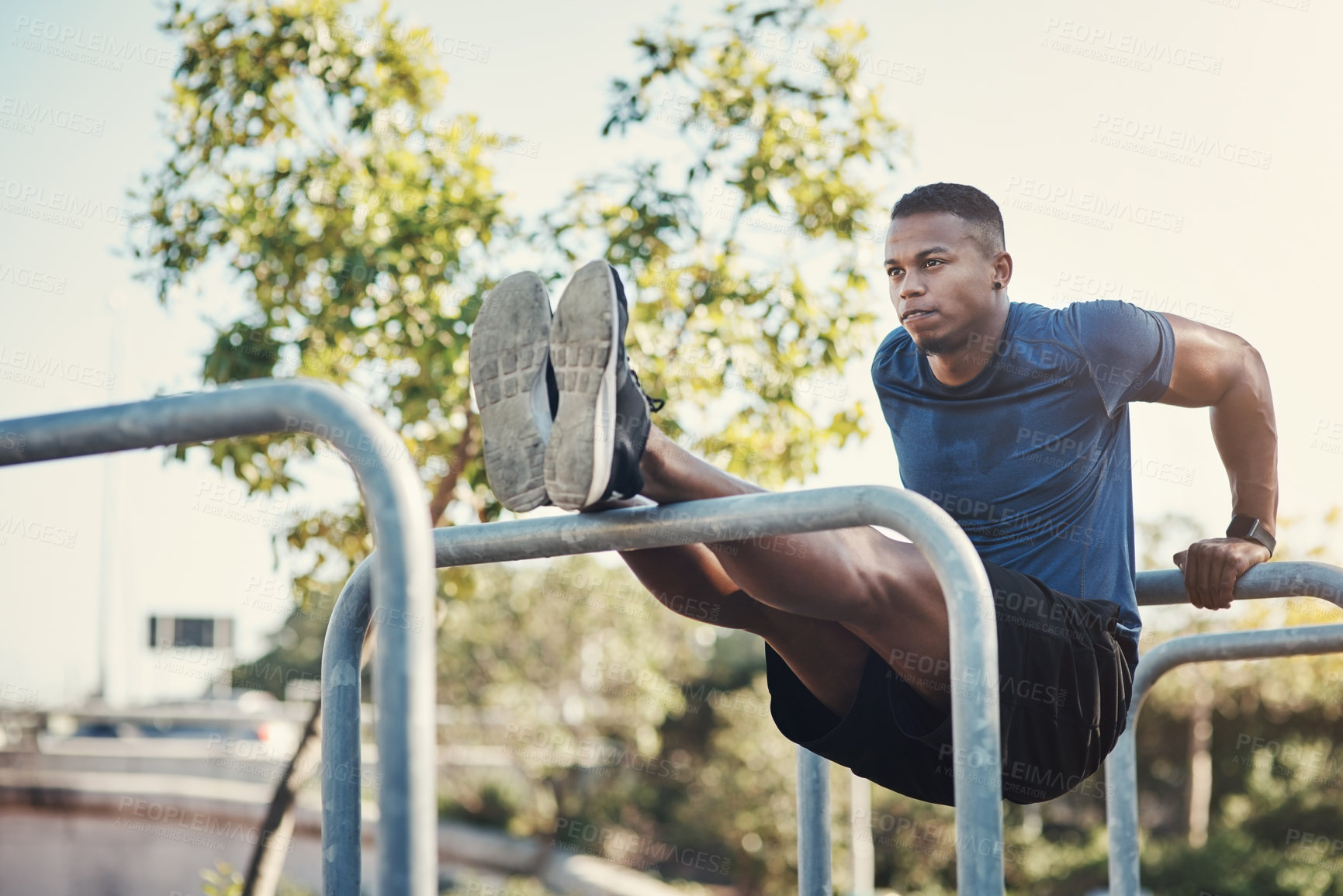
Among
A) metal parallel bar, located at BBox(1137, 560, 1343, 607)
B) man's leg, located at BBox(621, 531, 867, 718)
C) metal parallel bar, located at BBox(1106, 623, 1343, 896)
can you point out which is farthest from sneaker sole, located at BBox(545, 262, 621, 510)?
metal parallel bar, located at BBox(1106, 623, 1343, 896)

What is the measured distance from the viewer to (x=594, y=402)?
1.34 metres

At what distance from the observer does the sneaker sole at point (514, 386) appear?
1427mm

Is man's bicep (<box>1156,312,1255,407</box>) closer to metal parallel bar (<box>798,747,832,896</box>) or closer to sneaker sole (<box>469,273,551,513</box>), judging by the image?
metal parallel bar (<box>798,747,832,896</box>)

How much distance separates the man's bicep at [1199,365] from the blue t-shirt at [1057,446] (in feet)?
0.08

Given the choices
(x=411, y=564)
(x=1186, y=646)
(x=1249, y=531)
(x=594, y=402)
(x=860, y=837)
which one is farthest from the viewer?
(x=860, y=837)

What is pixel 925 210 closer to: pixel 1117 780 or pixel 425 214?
pixel 1117 780

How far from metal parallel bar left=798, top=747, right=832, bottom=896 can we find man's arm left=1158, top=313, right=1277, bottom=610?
2.06 ft

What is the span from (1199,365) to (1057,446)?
0.26m

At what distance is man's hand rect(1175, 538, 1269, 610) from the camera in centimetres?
161

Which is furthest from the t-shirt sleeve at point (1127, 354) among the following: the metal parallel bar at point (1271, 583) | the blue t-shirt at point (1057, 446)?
the metal parallel bar at point (1271, 583)

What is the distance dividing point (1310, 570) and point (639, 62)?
9.84 ft

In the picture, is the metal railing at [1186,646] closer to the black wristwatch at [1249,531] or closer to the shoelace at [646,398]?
the black wristwatch at [1249,531]

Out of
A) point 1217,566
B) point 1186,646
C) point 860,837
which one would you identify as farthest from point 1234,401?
point 860,837

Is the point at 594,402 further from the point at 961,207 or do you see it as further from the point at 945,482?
the point at 961,207
